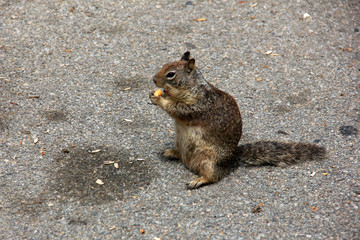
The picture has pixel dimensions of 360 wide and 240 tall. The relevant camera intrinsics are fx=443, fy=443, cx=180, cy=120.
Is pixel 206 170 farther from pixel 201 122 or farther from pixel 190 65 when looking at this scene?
pixel 190 65

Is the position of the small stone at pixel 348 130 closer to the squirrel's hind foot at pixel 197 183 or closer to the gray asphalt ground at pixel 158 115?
Result: the gray asphalt ground at pixel 158 115

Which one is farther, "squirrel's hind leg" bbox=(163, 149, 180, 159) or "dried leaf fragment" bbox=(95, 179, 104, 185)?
"squirrel's hind leg" bbox=(163, 149, 180, 159)

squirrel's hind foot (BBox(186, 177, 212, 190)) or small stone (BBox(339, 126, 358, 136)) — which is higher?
squirrel's hind foot (BBox(186, 177, 212, 190))

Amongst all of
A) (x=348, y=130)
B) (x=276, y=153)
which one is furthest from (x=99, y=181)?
(x=348, y=130)

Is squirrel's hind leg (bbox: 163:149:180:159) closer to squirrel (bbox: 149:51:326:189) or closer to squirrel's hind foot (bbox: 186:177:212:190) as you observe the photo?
squirrel (bbox: 149:51:326:189)

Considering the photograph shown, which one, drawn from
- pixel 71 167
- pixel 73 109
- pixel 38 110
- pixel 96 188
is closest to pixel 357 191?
pixel 96 188

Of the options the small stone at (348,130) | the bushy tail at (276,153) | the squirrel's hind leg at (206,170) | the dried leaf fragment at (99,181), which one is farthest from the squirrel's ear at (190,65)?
the small stone at (348,130)

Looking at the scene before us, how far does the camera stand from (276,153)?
3.97m

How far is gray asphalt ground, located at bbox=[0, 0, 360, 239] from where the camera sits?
3453 millimetres

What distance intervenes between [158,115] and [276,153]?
1367 mm

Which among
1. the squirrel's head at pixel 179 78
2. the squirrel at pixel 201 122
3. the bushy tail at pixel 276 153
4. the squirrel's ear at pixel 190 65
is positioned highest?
the squirrel's ear at pixel 190 65

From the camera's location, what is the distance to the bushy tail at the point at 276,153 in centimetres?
397

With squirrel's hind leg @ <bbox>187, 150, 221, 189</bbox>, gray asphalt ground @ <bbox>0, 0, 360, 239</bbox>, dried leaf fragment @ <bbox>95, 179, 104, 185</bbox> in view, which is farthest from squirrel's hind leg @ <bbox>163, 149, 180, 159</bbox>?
dried leaf fragment @ <bbox>95, 179, 104, 185</bbox>

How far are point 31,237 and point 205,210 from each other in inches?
52.2
